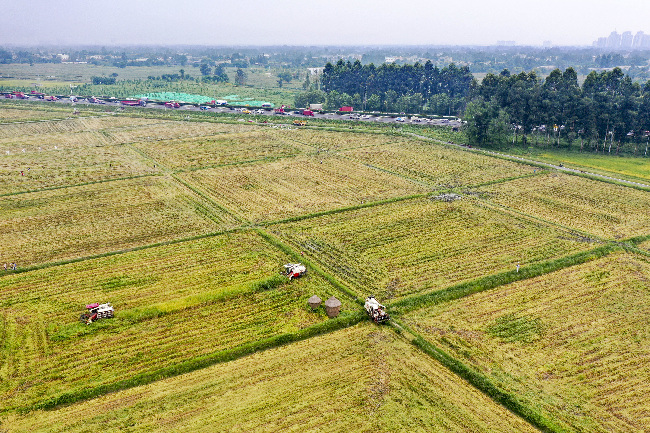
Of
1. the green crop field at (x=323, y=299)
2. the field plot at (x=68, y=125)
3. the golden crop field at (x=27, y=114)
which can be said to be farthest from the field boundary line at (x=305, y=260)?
the golden crop field at (x=27, y=114)

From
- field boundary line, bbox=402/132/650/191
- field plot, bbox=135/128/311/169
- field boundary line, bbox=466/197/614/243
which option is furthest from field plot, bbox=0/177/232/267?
field boundary line, bbox=402/132/650/191

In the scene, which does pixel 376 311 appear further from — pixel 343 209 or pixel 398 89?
pixel 398 89

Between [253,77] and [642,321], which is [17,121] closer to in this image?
[642,321]

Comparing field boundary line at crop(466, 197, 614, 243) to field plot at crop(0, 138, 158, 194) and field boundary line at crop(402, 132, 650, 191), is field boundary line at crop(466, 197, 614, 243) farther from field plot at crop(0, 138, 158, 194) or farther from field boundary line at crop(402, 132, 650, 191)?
field plot at crop(0, 138, 158, 194)

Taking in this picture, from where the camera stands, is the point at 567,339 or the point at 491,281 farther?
the point at 491,281

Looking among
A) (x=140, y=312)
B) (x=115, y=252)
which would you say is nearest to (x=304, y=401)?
(x=140, y=312)

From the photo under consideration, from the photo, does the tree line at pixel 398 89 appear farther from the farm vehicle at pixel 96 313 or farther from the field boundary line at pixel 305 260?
the farm vehicle at pixel 96 313
